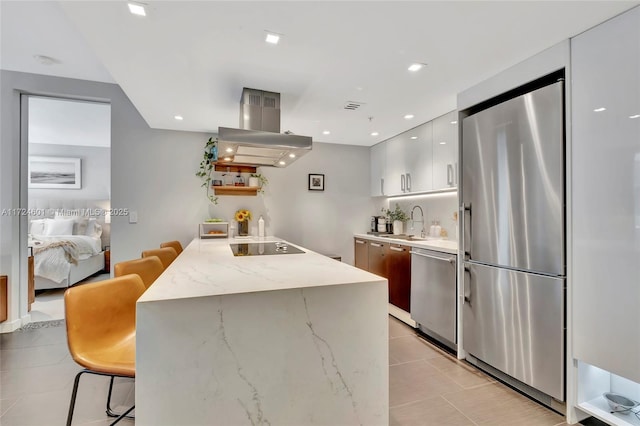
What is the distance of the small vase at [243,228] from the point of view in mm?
4207

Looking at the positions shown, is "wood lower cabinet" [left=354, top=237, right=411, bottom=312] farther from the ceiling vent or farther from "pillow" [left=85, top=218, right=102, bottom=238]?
"pillow" [left=85, top=218, right=102, bottom=238]

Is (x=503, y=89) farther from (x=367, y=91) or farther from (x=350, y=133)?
(x=350, y=133)

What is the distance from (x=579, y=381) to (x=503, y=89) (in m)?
2.01

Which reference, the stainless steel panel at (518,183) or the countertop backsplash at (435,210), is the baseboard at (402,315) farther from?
the stainless steel panel at (518,183)

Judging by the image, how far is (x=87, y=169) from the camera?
6.20 metres

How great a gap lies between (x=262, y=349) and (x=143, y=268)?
4.24 ft

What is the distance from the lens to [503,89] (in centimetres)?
231

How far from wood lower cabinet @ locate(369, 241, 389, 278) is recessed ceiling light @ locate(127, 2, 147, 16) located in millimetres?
3190

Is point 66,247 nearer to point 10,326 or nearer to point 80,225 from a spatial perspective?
point 80,225

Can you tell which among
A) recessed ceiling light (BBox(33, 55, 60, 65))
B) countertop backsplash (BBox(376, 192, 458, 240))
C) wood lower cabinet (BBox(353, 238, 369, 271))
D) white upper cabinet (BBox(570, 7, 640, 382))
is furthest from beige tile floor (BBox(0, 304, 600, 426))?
recessed ceiling light (BBox(33, 55, 60, 65))

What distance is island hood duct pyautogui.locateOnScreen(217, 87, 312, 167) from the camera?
244 cm

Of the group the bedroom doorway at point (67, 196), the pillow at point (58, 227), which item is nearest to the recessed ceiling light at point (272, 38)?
the bedroom doorway at point (67, 196)

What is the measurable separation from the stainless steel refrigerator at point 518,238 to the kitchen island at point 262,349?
1.25 metres

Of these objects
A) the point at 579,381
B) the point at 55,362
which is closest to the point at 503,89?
the point at 579,381
